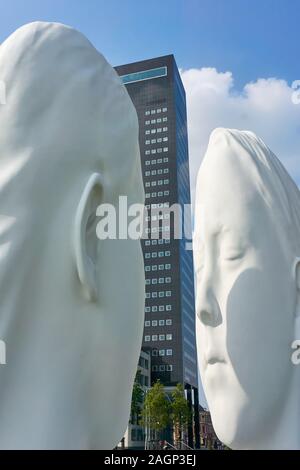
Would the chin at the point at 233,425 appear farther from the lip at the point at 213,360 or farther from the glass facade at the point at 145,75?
the glass facade at the point at 145,75

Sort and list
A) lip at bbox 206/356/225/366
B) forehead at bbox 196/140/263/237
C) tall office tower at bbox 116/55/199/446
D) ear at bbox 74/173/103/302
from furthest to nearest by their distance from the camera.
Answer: tall office tower at bbox 116/55/199/446 → forehead at bbox 196/140/263/237 → lip at bbox 206/356/225/366 → ear at bbox 74/173/103/302

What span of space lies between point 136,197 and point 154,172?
223 ft

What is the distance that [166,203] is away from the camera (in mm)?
61094

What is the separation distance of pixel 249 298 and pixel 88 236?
1.82m

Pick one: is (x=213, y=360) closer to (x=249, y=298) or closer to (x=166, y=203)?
(x=249, y=298)

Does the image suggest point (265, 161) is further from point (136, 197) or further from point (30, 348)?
point (30, 348)

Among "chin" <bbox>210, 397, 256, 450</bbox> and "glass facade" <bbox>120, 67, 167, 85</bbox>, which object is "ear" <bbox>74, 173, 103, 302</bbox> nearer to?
"chin" <bbox>210, 397, 256, 450</bbox>

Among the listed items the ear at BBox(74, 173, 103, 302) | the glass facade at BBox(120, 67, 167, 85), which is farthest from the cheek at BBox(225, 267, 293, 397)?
the glass facade at BBox(120, 67, 167, 85)

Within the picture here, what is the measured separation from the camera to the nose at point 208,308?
12.9ft

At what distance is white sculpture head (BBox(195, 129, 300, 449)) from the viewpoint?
148 inches

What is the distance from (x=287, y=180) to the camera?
4.36 meters

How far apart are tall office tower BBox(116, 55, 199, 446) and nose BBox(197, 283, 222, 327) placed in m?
53.6

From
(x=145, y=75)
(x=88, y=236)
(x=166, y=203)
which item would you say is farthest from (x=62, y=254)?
(x=145, y=75)
